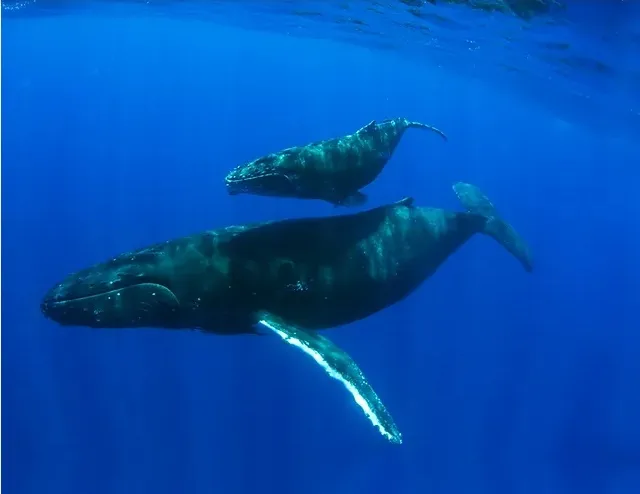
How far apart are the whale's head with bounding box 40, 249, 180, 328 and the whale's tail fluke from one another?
24.4ft

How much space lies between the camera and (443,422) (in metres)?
26.2

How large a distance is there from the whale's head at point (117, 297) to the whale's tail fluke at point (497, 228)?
7422 millimetres

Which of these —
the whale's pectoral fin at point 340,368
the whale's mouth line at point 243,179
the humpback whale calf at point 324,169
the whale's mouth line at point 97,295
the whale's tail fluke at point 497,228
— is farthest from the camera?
the whale's tail fluke at point 497,228

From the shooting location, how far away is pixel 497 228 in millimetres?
12398

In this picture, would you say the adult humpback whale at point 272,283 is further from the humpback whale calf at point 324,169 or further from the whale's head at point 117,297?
the humpback whale calf at point 324,169

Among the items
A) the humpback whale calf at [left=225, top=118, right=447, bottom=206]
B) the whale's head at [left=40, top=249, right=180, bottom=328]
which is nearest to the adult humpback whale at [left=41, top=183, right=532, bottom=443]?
the whale's head at [left=40, top=249, right=180, bottom=328]

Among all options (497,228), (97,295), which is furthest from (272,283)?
(497,228)

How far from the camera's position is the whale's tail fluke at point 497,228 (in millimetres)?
12367

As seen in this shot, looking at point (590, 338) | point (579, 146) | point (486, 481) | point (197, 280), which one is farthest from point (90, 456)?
point (579, 146)

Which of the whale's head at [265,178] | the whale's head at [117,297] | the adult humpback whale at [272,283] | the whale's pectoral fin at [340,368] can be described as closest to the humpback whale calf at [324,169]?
the whale's head at [265,178]

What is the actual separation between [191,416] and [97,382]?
4.74m

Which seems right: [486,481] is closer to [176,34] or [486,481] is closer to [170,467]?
[170,467]

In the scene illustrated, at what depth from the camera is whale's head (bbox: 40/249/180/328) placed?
23.4ft

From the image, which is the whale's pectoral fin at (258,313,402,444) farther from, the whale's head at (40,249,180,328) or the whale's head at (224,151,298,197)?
the whale's head at (224,151,298,197)
